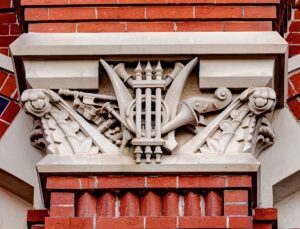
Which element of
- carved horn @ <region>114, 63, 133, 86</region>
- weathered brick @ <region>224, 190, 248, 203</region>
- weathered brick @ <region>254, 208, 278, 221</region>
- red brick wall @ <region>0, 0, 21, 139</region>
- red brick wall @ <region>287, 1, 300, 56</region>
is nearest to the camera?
weathered brick @ <region>224, 190, 248, 203</region>

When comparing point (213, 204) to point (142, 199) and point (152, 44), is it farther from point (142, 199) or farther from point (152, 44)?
point (152, 44)

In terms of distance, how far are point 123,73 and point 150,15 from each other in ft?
1.17

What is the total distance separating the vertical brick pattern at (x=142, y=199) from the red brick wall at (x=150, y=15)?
84 cm

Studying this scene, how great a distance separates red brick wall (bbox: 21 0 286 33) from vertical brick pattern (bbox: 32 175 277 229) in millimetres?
836

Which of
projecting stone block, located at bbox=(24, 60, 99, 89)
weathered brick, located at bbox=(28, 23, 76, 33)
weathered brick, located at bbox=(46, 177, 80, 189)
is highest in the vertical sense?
weathered brick, located at bbox=(28, 23, 76, 33)

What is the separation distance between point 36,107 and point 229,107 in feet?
3.31

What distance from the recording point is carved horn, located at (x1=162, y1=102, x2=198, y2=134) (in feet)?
27.5

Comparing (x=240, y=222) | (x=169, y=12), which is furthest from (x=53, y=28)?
(x=240, y=222)

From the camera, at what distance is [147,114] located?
8344 mm

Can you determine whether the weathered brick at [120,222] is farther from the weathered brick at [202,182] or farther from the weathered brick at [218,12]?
the weathered brick at [218,12]

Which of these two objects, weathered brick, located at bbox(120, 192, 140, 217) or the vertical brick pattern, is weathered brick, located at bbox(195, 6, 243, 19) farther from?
weathered brick, located at bbox(120, 192, 140, 217)

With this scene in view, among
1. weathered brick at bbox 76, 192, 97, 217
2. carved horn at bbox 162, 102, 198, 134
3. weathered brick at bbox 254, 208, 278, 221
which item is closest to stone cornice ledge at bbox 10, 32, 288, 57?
carved horn at bbox 162, 102, 198, 134

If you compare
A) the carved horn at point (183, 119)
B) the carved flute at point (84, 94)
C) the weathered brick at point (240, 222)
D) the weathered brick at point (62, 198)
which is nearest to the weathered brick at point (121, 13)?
the carved flute at point (84, 94)

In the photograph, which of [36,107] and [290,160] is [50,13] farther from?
[290,160]
